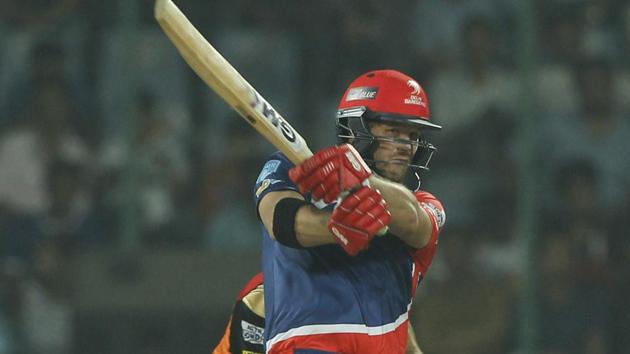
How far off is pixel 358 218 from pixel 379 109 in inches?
26.0

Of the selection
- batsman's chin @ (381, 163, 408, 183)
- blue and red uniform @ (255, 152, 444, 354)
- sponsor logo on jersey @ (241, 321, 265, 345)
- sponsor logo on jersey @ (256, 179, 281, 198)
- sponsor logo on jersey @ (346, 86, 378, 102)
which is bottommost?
sponsor logo on jersey @ (241, 321, 265, 345)

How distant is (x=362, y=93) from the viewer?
425cm

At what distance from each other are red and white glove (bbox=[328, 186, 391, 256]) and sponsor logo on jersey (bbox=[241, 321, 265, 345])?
995mm

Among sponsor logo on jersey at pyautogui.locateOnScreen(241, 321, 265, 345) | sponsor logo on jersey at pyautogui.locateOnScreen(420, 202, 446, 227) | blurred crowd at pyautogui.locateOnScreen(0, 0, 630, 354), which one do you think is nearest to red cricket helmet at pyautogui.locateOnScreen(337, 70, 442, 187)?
sponsor logo on jersey at pyautogui.locateOnScreen(420, 202, 446, 227)

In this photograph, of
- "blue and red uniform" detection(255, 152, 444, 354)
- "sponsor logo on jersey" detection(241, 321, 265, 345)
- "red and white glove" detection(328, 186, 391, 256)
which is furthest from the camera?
"sponsor logo on jersey" detection(241, 321, 265, 345)

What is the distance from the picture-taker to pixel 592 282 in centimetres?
722

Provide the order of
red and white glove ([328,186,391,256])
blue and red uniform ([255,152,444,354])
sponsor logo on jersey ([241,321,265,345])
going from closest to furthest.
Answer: red and white glove ([328,186,391,256]) → blue and red uniform ([255,152,444,354]) → sponsor logo on jersey ([241,321,265,345])

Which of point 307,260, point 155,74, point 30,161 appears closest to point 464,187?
point 155,74

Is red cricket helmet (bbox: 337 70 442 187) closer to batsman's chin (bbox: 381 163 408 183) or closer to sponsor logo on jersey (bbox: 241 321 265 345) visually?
batsman's chin (bbox: 381 163 408 183)

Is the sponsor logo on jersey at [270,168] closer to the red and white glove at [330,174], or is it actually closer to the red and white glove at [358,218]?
the red and white glove at [330,174]

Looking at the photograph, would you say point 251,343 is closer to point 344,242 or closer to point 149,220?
point 344,242

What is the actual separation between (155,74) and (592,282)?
2967 mm

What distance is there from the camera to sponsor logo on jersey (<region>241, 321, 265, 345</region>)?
14.9ft

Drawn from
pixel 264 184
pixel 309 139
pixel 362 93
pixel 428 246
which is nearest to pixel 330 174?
pixel 264 184
